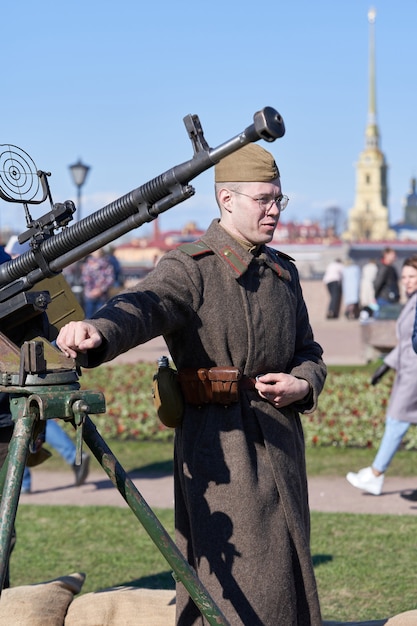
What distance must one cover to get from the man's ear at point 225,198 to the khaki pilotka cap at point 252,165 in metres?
0.04

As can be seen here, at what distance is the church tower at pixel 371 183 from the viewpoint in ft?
414

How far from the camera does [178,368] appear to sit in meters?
3.50

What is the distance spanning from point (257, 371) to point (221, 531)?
0.53 meters

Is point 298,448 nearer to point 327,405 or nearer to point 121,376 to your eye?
point 327,405

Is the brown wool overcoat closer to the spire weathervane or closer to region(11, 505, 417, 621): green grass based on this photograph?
region(11, 505, 417, 621): green grass

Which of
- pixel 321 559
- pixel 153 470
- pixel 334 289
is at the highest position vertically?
pixel 321 559

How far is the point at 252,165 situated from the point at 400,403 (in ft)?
13.4

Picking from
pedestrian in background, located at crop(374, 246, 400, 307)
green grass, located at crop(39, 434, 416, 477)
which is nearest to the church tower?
pedestrian in background, located at crop(374, 246, 400, 307)

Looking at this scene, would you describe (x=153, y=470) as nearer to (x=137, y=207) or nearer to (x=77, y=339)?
A: (x=77, y=339)

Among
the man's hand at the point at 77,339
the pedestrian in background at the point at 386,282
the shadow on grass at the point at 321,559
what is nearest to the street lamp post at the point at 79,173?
the pedestrian in background at the point at 386,282

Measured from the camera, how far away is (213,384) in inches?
133

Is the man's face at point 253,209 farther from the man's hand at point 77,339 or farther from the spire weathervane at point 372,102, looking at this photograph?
the spire weathervane at point 372,102

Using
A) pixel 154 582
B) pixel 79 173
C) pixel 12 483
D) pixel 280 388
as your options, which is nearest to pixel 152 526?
pixel 12 483

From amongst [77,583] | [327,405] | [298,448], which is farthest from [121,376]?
[298,448]
